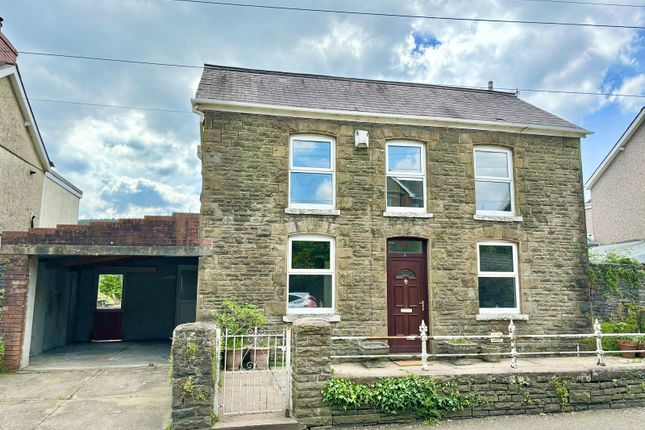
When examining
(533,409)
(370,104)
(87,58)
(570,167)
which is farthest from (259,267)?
(570,167)

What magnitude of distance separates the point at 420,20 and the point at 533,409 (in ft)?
29.4

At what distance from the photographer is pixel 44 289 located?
10.4 metres

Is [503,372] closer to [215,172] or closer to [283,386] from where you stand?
[283,386]

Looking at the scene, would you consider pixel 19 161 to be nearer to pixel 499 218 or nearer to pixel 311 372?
pixel 311 372

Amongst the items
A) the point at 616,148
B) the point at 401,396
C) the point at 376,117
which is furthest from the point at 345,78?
the point at 616,148

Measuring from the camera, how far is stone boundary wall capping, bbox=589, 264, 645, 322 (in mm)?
10633

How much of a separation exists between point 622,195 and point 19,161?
20.7 m

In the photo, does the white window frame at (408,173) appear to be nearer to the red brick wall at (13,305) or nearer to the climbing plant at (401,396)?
the climbing plant at (401,396)

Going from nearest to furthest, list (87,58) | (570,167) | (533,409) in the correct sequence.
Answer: (533,409)
(87,58)
(570,167)

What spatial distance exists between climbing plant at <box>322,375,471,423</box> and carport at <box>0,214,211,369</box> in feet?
15.0

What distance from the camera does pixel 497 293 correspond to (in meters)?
10.5

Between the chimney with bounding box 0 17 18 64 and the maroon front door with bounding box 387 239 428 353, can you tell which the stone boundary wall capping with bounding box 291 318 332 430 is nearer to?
the maroon front door with bounding box 387 239 428 353

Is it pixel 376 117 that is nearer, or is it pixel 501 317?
pixel 501 317

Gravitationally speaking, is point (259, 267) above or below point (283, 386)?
above
